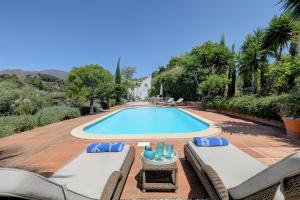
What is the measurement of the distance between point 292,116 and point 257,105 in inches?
130

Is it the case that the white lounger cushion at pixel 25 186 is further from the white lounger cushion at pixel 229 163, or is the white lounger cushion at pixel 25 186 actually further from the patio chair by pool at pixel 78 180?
the white lounger cushion at pixel 229 163

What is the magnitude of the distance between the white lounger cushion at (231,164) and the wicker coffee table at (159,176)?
52cm

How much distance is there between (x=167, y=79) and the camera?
2991 cm

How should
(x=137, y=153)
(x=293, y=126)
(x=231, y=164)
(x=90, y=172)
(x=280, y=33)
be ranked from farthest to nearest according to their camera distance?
(x=280, y=33) → (x=293, y=126) → (x=137, y=153) → (x=231, y=164) → (x=90, y=172)

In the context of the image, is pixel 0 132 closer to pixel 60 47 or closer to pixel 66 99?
pixel 66 99

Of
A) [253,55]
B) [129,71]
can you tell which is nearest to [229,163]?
[253,55]

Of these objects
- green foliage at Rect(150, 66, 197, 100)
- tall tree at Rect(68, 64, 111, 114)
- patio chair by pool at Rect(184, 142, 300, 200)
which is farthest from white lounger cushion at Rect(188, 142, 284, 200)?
green foliage at Rect(150, 66, 197, 100)

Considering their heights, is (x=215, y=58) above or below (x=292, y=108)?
above

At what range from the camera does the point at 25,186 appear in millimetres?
1178

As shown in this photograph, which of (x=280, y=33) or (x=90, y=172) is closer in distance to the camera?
(x=90, y=172)

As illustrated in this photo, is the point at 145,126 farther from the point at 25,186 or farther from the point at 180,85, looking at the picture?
the point at 180,85

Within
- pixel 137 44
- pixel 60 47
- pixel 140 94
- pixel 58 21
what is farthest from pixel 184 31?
pixel 140 94

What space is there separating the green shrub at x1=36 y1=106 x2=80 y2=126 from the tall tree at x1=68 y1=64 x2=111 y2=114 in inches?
75.1

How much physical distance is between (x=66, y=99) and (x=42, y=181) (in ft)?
57.0
